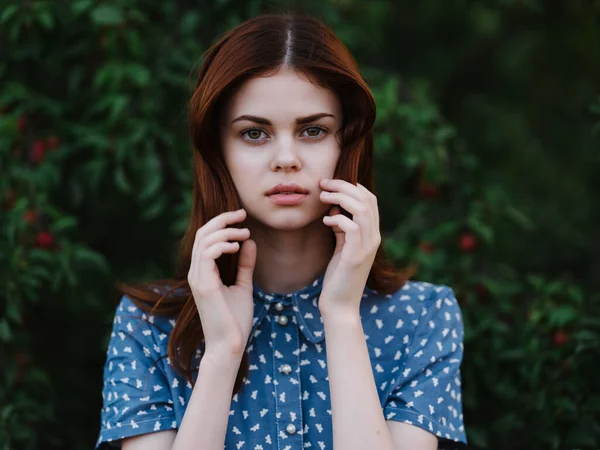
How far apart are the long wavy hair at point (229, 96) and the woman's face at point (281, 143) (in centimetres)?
4

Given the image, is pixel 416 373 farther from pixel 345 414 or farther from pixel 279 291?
pixel 279 291

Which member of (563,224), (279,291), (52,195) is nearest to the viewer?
(279,291)

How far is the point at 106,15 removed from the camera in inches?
99.3

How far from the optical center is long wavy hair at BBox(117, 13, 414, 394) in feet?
6.14

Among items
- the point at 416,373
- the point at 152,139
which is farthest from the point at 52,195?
the point at 416,373

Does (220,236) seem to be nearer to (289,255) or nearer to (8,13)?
(289,255)

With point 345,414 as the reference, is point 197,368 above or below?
above

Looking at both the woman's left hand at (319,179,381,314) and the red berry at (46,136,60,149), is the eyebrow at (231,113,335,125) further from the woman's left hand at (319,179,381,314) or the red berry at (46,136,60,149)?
the red berry at (46,136,60,149)

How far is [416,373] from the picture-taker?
1966 mm

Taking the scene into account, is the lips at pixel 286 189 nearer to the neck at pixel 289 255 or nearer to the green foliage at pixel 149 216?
the neck at pixel 289 255

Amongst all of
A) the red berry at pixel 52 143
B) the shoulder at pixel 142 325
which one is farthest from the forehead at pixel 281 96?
the red berry at pixel 52 143

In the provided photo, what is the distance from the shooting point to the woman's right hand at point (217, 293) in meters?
1.84

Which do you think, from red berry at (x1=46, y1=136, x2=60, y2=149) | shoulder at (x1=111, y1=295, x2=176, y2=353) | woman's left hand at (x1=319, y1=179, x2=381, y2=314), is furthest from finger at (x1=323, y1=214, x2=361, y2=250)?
red berry at (x1=46, y1=136, x2=60, y2=149)

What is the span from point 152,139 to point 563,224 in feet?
6.61
